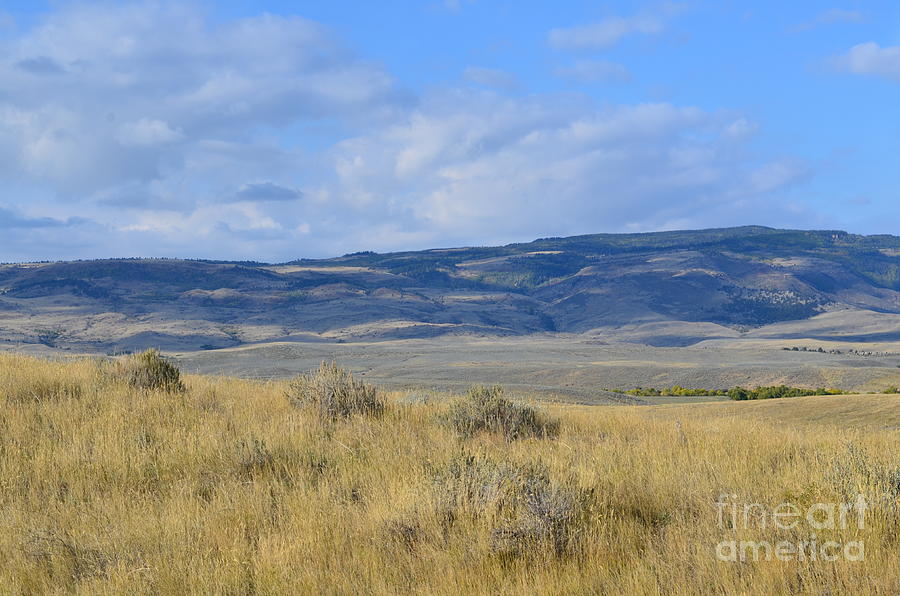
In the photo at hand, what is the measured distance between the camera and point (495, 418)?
9180 millimetres

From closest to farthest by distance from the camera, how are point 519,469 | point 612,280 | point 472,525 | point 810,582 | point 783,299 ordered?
point 810,582, point 472,525, point 519,469, point 783,299, point 612,280

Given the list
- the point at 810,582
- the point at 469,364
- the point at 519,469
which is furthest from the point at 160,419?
the point at 469,364

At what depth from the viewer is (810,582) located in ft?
13.8

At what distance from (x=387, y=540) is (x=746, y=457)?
13.4 feet

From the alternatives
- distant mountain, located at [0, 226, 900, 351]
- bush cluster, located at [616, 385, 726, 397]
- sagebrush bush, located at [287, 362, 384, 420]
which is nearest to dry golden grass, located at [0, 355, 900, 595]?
sagebrush bush, located at [287, 362, 384, 420]

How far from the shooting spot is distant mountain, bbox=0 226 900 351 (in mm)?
91188

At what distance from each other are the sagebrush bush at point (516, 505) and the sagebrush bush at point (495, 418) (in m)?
3.10

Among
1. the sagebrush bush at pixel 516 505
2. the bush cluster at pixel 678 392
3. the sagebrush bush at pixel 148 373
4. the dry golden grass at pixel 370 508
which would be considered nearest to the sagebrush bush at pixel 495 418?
the dry golden grass at pixel 370 508

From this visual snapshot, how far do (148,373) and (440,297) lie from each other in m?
124

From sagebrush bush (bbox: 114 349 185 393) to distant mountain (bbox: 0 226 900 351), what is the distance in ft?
223

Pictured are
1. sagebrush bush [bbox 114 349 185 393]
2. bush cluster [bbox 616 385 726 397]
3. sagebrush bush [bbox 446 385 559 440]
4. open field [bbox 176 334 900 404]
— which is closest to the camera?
sagebrush bush [bbox 446 385 559 440]

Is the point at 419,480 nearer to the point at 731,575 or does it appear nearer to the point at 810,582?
the point at 731,575

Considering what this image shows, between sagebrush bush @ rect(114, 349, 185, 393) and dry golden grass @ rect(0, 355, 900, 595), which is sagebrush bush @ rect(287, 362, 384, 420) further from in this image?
sagebrush bush @ rect(114, 349, 185, 393)

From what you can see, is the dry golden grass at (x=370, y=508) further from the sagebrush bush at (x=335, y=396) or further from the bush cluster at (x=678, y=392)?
the bush cluster at (x=678, y=392)
